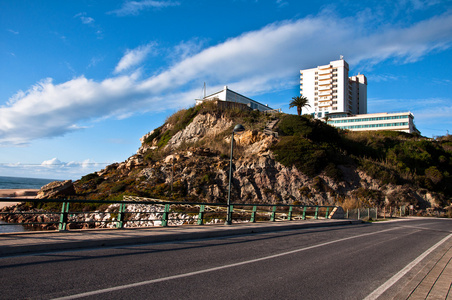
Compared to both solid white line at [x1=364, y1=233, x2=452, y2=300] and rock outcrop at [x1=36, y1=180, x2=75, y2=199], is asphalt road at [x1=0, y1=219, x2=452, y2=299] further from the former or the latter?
rock outcrop at [x1=36, y1=180, x2=75, y2=199]

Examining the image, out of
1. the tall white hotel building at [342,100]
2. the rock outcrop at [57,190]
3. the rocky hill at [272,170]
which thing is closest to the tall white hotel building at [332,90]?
the tall white hotel building at [342,100]

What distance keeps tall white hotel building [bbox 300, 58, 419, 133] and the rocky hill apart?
46.2 meters

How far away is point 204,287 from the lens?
5.33 metres

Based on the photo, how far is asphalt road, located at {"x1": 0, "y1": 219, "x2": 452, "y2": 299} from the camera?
496 cm

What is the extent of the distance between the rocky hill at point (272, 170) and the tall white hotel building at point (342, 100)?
4625 centimetres

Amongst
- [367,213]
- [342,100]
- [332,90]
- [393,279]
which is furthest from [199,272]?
[332,90]

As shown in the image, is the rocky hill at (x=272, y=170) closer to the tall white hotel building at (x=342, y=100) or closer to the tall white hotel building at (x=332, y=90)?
the tall white hotel building at (x=342, y=100)

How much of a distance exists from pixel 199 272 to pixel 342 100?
107027 mm

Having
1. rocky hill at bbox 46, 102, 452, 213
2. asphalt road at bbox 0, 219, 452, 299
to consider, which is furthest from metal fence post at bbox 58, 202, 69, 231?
rocky hill at bbox 46, 102, 452, 213

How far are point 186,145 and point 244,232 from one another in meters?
32.4

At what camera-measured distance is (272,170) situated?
36.0m

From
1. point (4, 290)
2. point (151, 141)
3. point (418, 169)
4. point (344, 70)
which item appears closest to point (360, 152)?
point (418, 169)

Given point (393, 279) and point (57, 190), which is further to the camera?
point (57, 190)

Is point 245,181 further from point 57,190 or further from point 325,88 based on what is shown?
point 325,88
